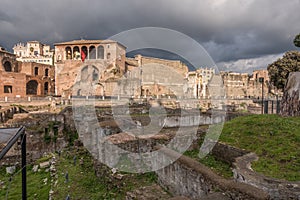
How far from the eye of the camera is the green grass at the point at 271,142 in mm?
4805

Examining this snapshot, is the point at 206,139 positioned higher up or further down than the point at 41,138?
higher up

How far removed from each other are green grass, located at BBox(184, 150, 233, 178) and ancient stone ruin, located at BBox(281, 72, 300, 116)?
609 cm

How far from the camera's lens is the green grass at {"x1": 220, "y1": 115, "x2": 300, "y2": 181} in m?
4.80

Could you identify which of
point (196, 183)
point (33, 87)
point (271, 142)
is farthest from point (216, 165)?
point (33, 87)

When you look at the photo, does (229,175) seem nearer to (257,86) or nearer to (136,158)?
(136,158)

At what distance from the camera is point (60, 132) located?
15.8 meters

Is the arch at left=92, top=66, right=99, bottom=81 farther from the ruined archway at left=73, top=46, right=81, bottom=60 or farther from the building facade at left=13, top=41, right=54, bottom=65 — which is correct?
the building facade at left=13, top=41, right=54, bottom=65

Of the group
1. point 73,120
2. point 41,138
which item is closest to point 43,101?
point 73,120

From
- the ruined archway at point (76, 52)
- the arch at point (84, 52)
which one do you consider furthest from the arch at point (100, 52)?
the ruined archway at point (76, 52)

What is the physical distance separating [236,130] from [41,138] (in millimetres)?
13594

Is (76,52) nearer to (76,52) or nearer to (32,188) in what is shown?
→ (76,52)

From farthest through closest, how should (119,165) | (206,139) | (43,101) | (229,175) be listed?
(43,101)
(206,139)
(119,165)
(229,175)

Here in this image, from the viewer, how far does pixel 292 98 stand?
34.1ft

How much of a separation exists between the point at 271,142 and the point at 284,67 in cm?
1841
